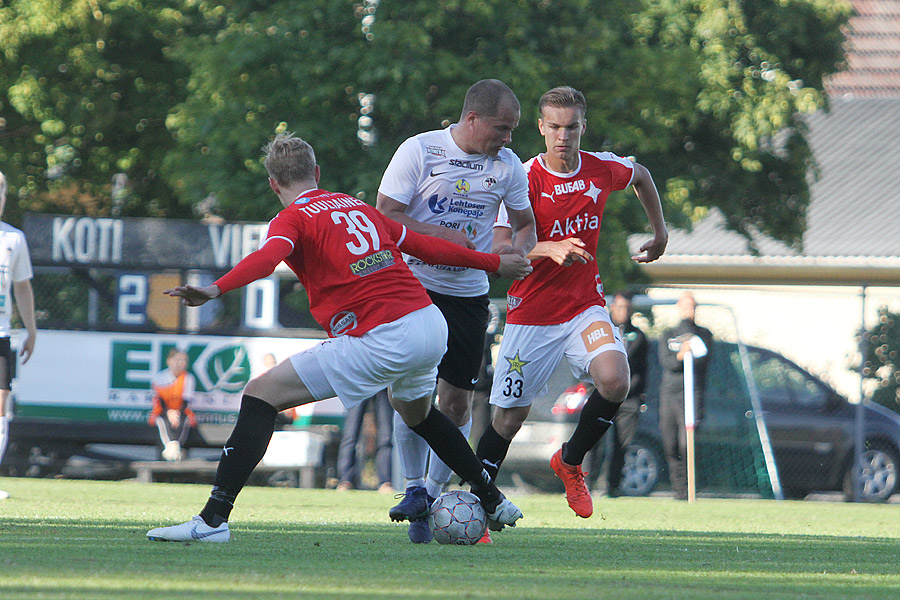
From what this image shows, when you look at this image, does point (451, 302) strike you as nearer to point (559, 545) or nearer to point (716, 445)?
point (559, 545)

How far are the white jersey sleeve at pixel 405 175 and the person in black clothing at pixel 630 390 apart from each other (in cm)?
732

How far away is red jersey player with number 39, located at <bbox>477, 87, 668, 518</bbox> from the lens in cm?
730

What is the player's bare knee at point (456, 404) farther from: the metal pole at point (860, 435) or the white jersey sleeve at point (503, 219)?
the metal pole at point (860, 435)

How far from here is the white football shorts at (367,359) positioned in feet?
18.9

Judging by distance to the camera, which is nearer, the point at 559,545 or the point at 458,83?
the point at 559,545

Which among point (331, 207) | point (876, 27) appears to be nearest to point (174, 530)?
point (331, 207)

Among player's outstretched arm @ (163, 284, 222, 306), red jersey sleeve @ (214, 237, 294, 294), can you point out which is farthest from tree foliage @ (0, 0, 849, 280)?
player's outstretched arm @ (163, 284, 222, 306)

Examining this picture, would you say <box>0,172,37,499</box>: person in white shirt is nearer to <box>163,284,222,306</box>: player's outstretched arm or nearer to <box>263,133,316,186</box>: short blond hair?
<box>263,133,316,186</box>: short blond hair

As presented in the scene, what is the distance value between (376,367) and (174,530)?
3.85ft

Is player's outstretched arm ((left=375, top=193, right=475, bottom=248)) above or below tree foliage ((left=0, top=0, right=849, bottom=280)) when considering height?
below

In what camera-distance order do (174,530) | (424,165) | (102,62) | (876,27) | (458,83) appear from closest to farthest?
(174,530) → (424,165) → (458,83) → (102,62) → (876,27)

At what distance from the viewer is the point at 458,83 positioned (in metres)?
16.7

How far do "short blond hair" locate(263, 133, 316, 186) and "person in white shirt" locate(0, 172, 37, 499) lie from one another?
160 inches

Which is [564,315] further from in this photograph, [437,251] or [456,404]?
[437,251]
